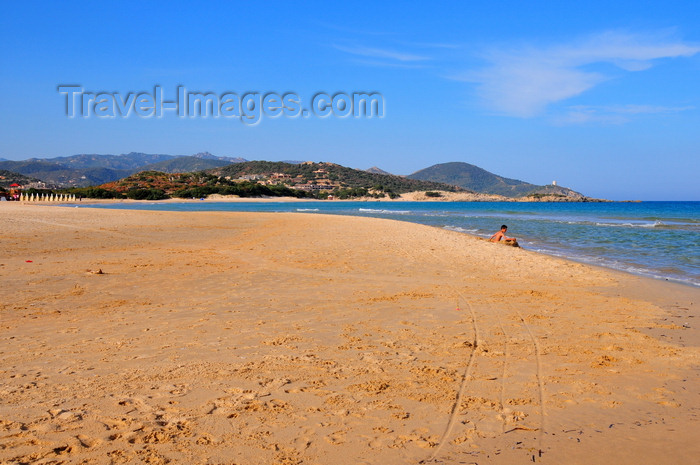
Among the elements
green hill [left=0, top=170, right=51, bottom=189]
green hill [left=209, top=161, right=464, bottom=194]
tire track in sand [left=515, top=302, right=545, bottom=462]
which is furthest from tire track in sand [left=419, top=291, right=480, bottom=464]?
green hill [left=209, top=161, right=464, bottom=194]

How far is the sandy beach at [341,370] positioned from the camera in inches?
127

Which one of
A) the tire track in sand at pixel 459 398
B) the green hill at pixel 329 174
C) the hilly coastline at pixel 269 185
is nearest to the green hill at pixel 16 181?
the hilly coastline at pixel 269 185

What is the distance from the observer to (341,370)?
4.56m

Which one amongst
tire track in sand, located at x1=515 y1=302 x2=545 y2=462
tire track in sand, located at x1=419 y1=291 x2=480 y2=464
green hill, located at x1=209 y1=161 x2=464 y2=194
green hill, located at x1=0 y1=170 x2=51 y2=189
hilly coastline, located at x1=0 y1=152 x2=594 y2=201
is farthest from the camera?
green hill, located at x1=209 y1=161 x2=464 y2=194

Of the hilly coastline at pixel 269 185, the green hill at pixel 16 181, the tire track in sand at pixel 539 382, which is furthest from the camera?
the green hill at pixel 16 181

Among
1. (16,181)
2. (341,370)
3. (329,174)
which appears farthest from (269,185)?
(341,370)

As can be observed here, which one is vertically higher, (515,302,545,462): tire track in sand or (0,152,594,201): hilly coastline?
(0,152,594,201): hilly coastline

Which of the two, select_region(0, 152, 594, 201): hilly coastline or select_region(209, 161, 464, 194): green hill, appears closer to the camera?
select_region(0, 152, 594, 201): hilly coastline

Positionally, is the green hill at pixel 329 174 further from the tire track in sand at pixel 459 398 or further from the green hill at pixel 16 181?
the tire track in sand at pixel 459 398

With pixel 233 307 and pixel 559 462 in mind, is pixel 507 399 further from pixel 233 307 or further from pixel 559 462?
pixel 233 307

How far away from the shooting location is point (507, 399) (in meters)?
3.99

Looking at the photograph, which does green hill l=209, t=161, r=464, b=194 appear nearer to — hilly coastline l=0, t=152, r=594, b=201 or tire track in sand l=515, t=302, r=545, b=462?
hilly coastline l=0, t=152, r=594, b=201

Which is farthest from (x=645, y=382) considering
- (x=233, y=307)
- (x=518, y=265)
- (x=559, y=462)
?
(x=518, y=265)

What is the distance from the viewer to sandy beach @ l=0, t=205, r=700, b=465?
322 cm
